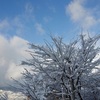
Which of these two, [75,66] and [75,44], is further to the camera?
[75,44]

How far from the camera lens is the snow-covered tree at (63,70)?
1050cm

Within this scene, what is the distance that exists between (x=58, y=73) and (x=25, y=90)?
1835mm

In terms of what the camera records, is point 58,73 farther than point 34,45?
No

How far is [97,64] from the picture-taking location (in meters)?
11.0

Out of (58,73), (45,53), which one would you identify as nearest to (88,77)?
(58,73)

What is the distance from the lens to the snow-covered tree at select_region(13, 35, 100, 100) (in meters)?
10.5

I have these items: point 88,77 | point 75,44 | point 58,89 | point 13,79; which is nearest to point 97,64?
point 88,77

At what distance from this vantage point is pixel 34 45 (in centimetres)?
1118

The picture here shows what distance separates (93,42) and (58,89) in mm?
2698

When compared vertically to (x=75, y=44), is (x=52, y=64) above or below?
below

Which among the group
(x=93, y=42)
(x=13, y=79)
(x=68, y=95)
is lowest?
(x=68, y=95)

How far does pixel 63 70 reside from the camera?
10.5 metres

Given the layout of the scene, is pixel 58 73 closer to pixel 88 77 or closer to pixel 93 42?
pixel 88 77

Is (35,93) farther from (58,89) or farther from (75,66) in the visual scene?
(75,66)
